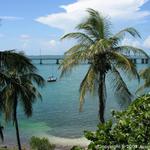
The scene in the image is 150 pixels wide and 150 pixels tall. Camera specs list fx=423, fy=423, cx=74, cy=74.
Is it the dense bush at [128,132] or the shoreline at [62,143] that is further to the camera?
the shoreline at [62,143]

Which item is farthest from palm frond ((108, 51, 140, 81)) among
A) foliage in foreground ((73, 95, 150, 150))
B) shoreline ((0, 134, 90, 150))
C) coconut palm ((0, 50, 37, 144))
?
shoreline ((0, 134, 90, 150))

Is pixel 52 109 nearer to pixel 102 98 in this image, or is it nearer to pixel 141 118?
pixel 102 98

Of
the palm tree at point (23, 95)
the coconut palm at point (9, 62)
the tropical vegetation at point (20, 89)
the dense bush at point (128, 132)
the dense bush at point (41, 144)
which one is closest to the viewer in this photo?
the dense bush at point (128, 132)

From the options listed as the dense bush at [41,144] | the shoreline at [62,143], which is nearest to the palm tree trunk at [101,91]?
the dense bush at [41,144]

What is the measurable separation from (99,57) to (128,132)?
43.5 ft

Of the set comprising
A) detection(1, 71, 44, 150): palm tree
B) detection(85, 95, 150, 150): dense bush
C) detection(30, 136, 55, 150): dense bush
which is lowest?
detection(30, 136, 55, 150): dense bush

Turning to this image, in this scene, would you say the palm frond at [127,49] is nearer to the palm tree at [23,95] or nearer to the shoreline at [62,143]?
the palm tree at [23,95]

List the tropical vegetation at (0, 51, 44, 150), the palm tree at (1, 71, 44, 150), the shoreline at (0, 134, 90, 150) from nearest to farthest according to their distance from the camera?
Result: the tropical vegetation at (0, 51, 44, 150) < the palm tree at (1, 71, 44, 150) < the shoreline at (0, 134, 90, 150)

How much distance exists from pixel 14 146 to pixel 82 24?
67.7ft

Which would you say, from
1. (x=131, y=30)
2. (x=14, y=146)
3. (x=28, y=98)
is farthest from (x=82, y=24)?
(x=14, y=146)

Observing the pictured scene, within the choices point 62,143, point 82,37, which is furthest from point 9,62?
point 62,143

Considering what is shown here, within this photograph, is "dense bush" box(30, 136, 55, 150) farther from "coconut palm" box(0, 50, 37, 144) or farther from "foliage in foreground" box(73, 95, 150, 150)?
"foliage in foreground" box(73, 95, 150, 150)

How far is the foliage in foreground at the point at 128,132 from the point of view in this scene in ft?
18.8

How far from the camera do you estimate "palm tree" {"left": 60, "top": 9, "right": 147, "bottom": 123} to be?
18953 millimetres
